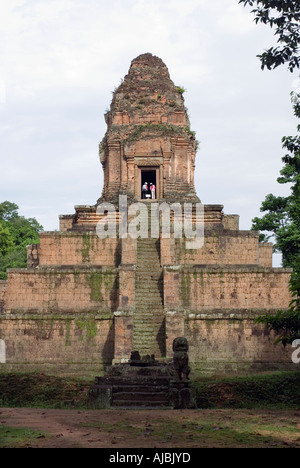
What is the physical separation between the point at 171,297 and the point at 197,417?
365 inches

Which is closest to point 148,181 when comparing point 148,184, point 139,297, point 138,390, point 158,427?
point 148,184

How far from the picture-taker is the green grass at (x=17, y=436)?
8945 mm

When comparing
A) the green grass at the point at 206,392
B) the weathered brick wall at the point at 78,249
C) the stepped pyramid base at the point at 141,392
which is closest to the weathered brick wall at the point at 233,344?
the green grass at the point at 206,392

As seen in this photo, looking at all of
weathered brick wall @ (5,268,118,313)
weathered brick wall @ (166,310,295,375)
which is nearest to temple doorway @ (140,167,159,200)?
weathered brick wall @ (5,268,118,313)

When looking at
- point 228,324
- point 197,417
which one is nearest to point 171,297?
point 228,324

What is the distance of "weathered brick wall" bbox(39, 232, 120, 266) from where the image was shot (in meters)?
22.9

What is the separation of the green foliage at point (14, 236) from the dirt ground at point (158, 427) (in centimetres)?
2848

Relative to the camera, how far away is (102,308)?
2139 cm

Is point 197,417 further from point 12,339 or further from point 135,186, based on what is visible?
point 135,186

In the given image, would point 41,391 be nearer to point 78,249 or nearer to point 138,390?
point 138,390

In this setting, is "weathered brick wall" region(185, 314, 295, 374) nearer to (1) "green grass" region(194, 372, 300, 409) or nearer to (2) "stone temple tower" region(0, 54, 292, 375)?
(2) "stone temple tower" region(0, 54, 292, 375)

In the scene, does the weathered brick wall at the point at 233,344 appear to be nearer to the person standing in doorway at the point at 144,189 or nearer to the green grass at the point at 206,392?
the green grass at the point at 206,392

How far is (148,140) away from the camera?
25703 mm

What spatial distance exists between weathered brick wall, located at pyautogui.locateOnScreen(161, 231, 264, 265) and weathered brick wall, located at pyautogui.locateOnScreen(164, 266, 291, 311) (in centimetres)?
139
